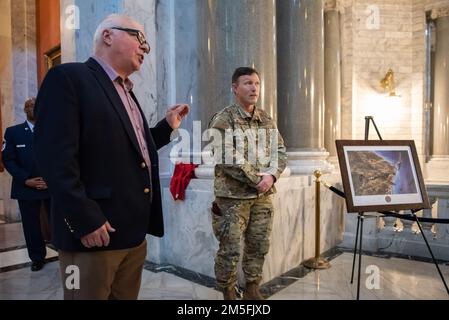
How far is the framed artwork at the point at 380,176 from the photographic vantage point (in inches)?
→ 113

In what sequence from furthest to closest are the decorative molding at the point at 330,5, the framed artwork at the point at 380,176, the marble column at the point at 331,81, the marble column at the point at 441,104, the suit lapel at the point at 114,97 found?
the marble column at the point at 441,104 → the decorative molding at the point at 330,5 → the marble column at the point at 331,81 → the framed artwork at the point at 380,176 → the suit lapel at the point at 114,97

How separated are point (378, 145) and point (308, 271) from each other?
1.61 m

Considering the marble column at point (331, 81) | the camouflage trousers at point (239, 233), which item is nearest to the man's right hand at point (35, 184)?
the camouflage trousers at point (239, 233)

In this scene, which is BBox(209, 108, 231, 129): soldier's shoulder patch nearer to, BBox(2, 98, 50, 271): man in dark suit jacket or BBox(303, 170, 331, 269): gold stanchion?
BBox(303, 170, 331, 269): gold stanchion

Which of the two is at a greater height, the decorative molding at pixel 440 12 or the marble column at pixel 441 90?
the decorative molding at pixel 440 12

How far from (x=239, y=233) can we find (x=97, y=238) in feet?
4.71

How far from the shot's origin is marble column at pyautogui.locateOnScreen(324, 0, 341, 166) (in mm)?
7272

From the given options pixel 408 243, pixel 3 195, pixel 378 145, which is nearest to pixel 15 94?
pixel 3 195

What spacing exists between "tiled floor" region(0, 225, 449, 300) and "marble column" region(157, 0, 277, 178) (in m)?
1.17

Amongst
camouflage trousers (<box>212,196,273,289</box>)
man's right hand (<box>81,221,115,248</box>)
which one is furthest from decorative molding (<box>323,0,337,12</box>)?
man's right hand (<box>81,221,115,248</box>)

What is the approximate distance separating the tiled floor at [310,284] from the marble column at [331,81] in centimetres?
347

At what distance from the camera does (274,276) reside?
3.61 metres

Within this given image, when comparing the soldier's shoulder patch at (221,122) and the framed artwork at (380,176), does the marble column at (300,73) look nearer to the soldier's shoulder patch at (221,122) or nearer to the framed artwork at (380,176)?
the framed artwork at (380,176)
